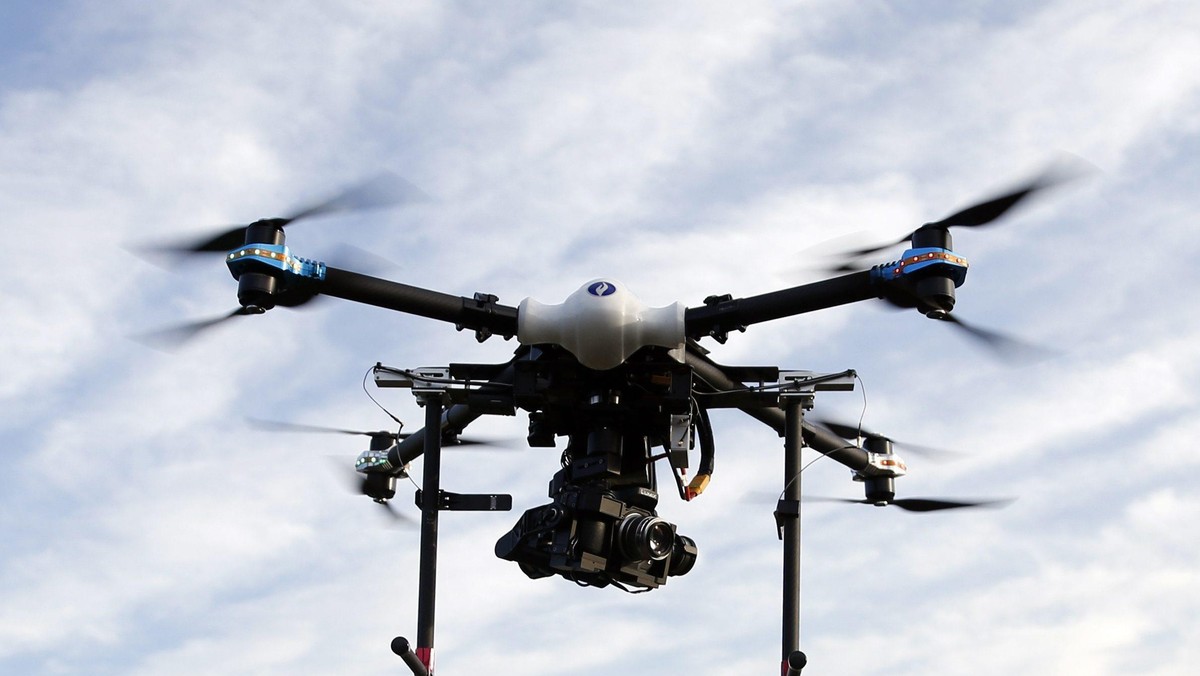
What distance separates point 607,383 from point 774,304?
1.79 m

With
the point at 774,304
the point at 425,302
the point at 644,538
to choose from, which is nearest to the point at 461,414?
the point at 425,302

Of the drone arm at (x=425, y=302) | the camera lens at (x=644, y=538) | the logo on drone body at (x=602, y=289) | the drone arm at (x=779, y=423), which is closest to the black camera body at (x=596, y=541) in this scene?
the camera lens at (x=644, y=538)

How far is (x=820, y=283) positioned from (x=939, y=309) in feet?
3.70

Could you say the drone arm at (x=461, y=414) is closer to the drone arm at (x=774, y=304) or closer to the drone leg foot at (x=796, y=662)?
the drone arm at (x=774, y=304)

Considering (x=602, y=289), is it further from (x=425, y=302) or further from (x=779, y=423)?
(x=779, y=423)

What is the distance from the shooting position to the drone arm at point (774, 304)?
1311 centimetres

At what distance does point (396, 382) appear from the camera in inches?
555

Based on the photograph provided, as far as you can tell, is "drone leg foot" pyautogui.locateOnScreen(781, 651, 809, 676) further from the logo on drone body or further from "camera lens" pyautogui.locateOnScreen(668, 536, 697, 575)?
the logo on drone body

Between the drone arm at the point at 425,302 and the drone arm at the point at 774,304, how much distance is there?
5.80ft

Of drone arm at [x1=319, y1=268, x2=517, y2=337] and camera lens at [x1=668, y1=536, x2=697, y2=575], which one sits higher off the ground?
drone arm at [x1=319, y1=268, x2=517, y2=337]

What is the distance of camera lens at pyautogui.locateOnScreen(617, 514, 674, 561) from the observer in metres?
13.7

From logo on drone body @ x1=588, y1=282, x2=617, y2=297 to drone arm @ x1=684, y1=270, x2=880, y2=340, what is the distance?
2.43ft

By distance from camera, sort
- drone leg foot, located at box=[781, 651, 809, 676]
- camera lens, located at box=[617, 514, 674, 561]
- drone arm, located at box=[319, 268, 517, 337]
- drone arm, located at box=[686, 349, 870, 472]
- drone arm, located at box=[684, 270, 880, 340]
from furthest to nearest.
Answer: drone arm, located at box=[686, 349, 870, 472]
camera lens, located at box=[617, 514, 674, 561]
drone arm, located at box=[319, 268, 517, 337]
drone arm, located at box=[684, 270, 880, 340]
drone leg foot, located at box=[781, 651, 809, 676]

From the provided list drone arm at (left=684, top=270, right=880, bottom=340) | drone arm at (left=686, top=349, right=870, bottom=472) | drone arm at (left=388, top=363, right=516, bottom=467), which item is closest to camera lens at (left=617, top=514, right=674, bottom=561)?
drone arm at (left=686, top=349, right=870, bottom=472)
